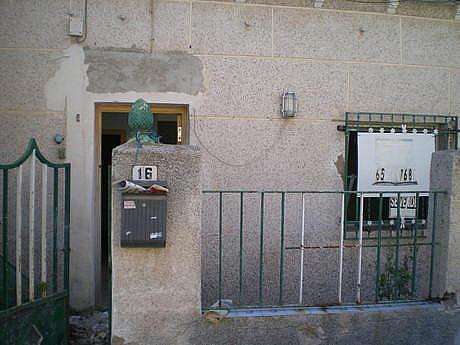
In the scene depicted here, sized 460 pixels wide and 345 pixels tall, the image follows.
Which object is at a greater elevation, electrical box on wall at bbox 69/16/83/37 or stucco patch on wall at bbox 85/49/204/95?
electrical box on wall at bbox 69/16/83/37

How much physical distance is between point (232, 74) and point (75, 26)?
1697mm

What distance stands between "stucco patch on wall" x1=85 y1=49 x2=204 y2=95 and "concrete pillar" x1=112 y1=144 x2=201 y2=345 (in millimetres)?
1801

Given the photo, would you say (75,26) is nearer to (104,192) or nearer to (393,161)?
(104,192)

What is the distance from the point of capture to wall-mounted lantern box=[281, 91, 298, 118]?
475 centimetres

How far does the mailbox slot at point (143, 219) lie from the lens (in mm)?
2824

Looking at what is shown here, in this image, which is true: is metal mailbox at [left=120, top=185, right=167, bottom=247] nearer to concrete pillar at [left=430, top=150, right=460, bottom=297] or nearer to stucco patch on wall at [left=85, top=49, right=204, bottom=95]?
stucco patch on wall at [left=85, top=49, right=204, bottom=95]

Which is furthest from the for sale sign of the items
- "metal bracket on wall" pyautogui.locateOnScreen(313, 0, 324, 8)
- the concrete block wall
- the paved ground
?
the paved ground

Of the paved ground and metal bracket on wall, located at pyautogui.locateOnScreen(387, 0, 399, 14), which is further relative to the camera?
metal bracket on wall, located at pyautogui.locateOnScreen(387, 0, 399, 14)

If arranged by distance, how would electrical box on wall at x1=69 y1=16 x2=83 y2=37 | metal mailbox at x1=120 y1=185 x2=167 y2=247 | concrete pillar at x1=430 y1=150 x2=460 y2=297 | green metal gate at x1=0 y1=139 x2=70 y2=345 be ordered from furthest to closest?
1. electrical box on wall at x1=69 y1=16 x2=83 y2=37
2. concrete pillar at x1=430 y1=150 x2=460 y2=297
3. green metal gate at x1=0 y1=139 x2=70 y2=345
4. metal mailbox at x1=120 y1=185 x2=167 y2=247

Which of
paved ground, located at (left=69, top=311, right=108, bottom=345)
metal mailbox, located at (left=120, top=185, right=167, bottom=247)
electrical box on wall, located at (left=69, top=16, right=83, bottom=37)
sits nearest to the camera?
metal mailbox, located at (left=120, top=185, right=167, bottom=247)

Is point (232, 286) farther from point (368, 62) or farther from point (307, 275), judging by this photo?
point (368, 62)

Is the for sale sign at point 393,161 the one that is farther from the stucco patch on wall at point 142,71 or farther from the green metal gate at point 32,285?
the green metal gate at point 32,285

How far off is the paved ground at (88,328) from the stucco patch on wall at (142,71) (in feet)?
7.66

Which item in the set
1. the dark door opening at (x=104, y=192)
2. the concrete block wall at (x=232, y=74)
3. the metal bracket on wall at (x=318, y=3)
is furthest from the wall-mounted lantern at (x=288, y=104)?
the dark door opening at (x=104, y=192)
